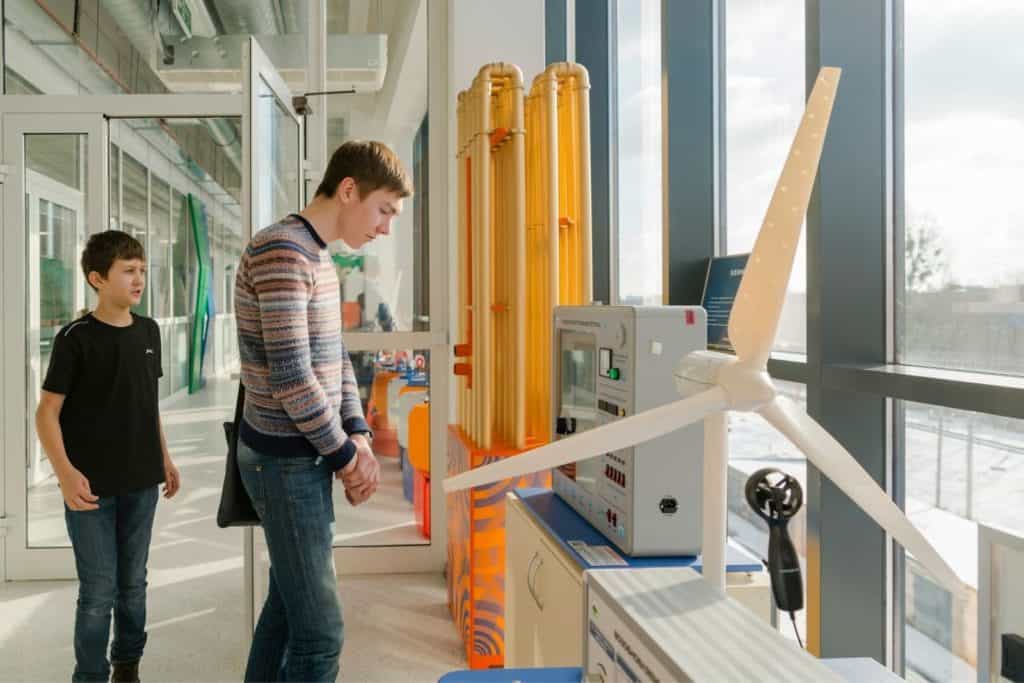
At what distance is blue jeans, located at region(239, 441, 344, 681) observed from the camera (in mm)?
1963

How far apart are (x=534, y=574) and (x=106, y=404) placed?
1477mm

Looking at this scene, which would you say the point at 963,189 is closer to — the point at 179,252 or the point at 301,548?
the point at 301,548

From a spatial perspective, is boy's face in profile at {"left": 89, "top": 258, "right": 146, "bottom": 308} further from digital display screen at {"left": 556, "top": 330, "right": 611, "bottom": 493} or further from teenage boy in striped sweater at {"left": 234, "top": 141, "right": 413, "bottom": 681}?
digital display screen at {"left": 556, "top": 330, "right": 611, "bottom": 493}

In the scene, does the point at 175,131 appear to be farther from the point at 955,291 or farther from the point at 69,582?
the point at 955,291

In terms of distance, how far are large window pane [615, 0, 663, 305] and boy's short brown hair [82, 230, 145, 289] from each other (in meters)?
1.85

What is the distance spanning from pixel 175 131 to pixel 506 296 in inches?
84.8

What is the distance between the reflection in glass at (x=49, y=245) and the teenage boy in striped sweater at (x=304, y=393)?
2.50 metres

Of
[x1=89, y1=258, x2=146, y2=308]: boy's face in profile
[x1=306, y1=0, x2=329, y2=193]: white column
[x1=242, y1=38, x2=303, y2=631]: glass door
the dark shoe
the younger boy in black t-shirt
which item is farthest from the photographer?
[x1=306, y1=0, x2=329, y2=193]: white column

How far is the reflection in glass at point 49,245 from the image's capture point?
13.0ft

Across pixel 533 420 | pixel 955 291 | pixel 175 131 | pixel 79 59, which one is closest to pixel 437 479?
pixel 533 420

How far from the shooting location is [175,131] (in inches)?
165

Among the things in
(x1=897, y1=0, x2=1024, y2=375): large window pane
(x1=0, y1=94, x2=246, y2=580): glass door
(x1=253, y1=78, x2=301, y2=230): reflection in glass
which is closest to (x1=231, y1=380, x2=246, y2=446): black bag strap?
(x1=253, y1=78, x2=301, y2=230): reflection in glass

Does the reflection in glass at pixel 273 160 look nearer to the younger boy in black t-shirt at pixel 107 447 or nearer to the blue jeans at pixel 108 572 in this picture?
the younger boy in black t-shirt at pixel 107 447

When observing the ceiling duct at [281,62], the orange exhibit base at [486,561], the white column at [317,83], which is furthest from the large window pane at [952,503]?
the ceiling duct at [281,62]
